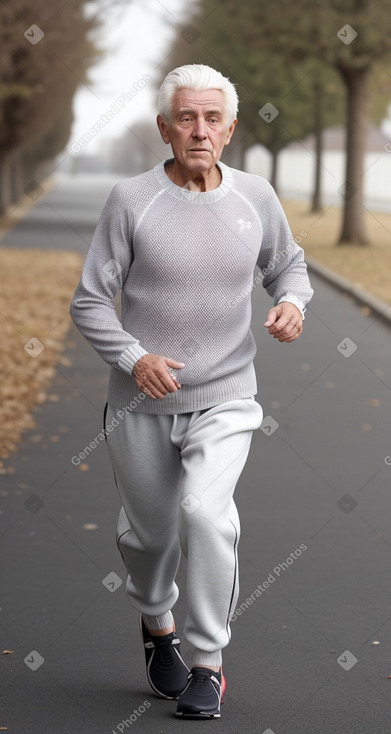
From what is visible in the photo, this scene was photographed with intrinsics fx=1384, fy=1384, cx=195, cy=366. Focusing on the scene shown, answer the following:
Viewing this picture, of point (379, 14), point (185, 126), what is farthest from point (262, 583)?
point (379, 14)

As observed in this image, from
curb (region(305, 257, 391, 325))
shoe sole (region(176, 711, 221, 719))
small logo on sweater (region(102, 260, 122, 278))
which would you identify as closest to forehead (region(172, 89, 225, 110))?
small logo on sweater (region(102, 260, 122, 278))

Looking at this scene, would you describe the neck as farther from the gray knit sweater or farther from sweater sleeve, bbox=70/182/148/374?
sweater sleeve, bbox=70/182/148/374

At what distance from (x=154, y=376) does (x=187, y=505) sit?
0.39 metres

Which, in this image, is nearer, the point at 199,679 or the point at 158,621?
the point at 199,679

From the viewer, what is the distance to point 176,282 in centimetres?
402

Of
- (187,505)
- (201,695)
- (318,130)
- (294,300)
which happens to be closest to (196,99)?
(294,300)

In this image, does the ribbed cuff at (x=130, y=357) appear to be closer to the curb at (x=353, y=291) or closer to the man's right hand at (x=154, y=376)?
the man's right hand at (x=154, y=376)

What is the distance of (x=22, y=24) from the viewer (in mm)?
23766

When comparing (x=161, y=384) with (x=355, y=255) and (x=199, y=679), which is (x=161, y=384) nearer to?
(x=199, y=679)

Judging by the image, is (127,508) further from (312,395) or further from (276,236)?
(312,395)

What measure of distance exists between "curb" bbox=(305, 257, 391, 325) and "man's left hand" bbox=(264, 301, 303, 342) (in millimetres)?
11191

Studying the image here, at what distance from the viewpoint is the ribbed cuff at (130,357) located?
398 cm

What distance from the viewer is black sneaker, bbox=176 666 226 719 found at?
4.08 m

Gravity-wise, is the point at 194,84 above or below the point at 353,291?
above
